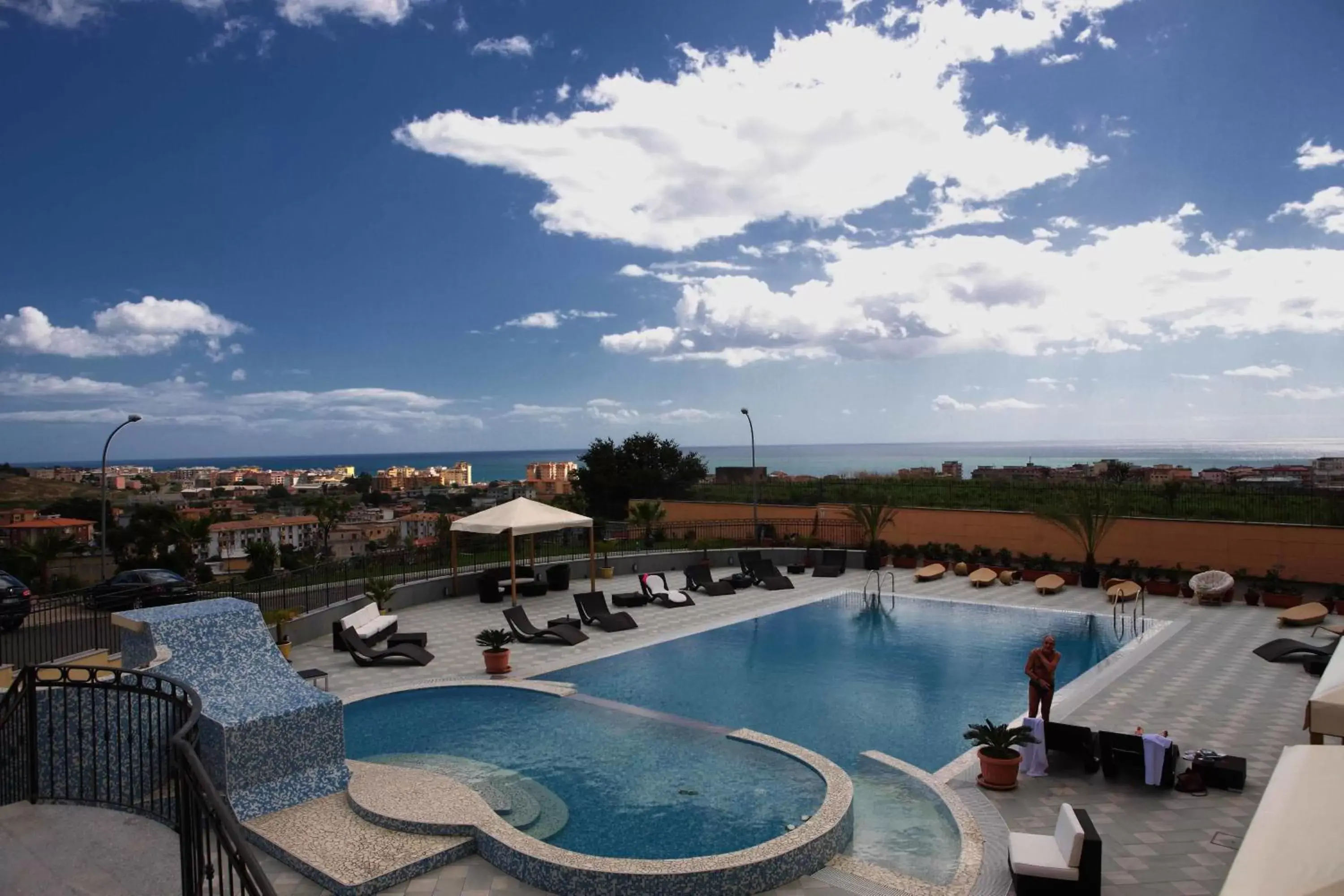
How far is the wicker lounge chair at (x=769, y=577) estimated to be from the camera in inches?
861

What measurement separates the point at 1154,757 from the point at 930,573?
587 inches

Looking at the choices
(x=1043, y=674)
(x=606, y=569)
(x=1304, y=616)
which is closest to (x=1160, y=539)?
(x=1304, y=616)

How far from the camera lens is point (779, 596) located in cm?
2080

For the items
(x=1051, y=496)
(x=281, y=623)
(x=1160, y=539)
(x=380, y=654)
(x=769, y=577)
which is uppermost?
(x=1051, y=496)

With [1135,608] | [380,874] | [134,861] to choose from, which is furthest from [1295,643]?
[134,861]

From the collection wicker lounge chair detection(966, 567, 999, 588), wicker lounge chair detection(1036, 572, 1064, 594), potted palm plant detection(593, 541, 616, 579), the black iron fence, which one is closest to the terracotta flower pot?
wicker lounge chair detection(1036, 572, 1064, 594)

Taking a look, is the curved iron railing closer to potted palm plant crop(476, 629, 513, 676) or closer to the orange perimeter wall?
potted palm plant crop(476, 629, 513, 676)

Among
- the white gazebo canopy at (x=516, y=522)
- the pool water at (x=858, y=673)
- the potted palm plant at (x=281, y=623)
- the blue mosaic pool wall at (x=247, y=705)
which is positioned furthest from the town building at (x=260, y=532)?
the blue mosaic pool wall at (x=247, y=705)

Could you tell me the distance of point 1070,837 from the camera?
6113 mm

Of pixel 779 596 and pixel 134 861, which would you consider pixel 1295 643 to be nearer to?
pixel 779 596

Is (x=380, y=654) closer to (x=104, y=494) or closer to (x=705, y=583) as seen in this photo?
(x=705, y=583)

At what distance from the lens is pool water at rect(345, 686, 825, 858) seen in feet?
24.4

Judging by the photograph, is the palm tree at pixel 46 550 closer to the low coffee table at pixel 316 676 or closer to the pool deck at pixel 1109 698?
the pool deck at pixel 1109 698

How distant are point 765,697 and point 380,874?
7.04 metres
